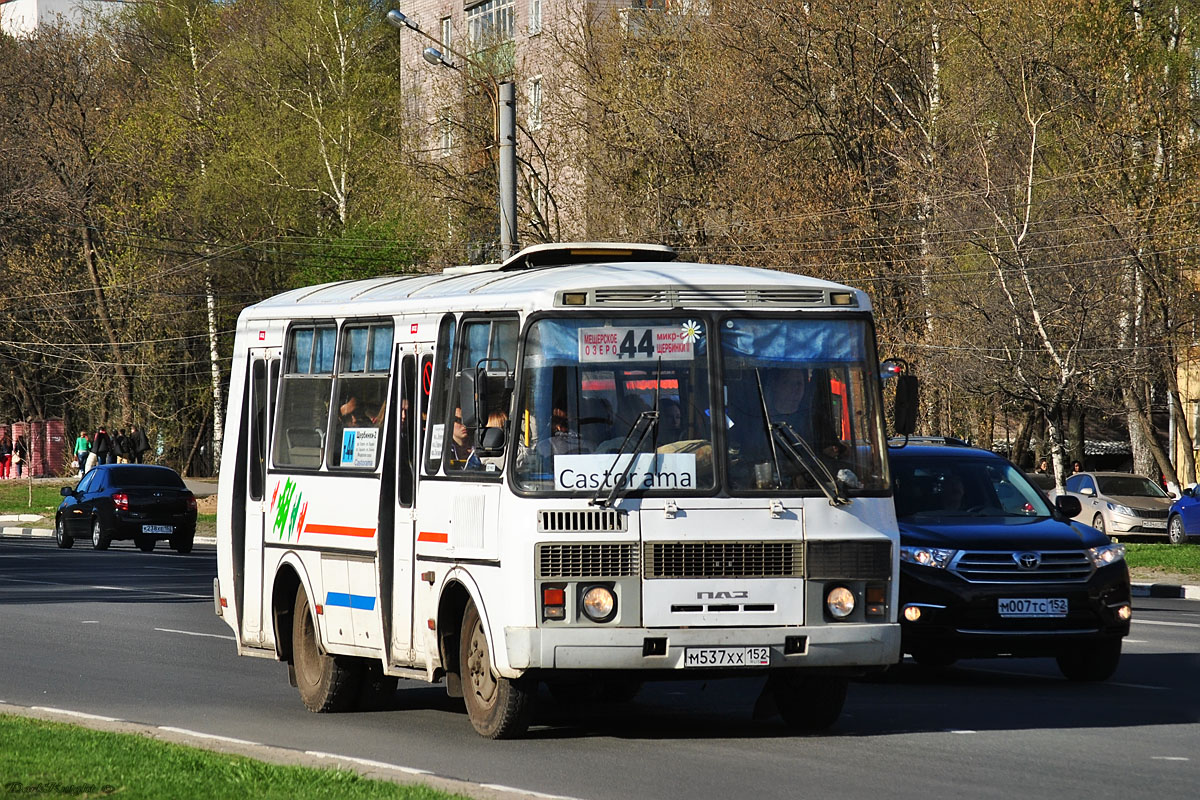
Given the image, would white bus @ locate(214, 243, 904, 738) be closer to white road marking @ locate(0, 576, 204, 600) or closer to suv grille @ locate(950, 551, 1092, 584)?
suv grille @ locate(950, 551, 1092, 584)

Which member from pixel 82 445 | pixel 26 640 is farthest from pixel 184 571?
pixel 82 445

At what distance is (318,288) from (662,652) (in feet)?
15.0

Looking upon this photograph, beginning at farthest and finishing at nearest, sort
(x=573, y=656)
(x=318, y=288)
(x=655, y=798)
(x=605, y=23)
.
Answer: (x=605, y=23), (x=318, y=288), (x=573, y=656), (x=655, y=798)

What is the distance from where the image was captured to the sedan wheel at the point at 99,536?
36.4m

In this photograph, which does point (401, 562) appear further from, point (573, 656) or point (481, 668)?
point (573, 656)

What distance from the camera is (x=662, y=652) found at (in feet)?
35.0

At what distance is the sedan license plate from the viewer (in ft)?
45.3

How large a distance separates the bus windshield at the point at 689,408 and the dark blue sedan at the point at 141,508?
26.2 m

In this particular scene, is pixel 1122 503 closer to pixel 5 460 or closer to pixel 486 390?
pixel 486 390

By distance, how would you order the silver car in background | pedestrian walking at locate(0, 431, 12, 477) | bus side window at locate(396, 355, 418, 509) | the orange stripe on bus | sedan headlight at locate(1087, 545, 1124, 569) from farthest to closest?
pedestrian walking at locate(0, 431, 12, 477) < the silver car in background < sedan headlight at locate(1087, 545, 1124, 569) < the orange stripe on bus < bus side window at locate(396, 355, 418, 509)

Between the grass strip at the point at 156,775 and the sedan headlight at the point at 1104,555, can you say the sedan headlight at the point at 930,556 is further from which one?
the grass strip at the point at 156,775

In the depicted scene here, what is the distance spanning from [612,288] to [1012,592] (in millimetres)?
4288

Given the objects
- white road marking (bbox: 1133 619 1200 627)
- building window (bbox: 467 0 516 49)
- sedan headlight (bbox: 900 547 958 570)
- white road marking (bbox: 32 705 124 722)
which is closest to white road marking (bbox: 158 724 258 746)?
white road marking (bbox: 32 705 124 722)

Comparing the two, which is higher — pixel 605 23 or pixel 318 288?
pixel 605 23
